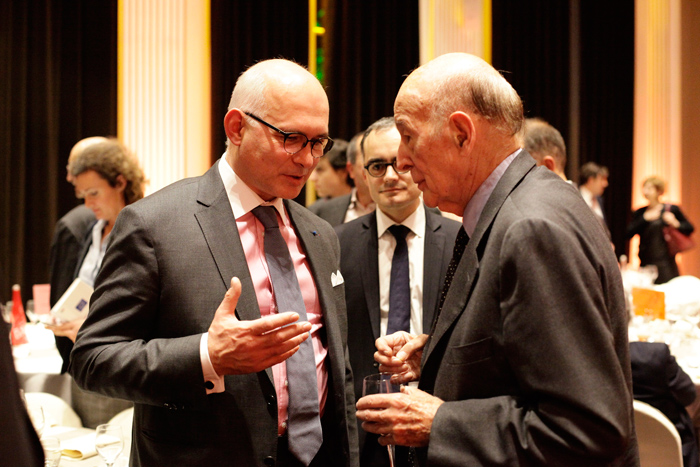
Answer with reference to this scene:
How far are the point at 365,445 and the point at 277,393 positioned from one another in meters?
0.95

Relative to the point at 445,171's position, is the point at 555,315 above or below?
below

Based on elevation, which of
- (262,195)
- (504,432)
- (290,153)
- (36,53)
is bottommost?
(504,432)

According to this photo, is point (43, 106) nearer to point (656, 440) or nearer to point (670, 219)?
point (656, 440)

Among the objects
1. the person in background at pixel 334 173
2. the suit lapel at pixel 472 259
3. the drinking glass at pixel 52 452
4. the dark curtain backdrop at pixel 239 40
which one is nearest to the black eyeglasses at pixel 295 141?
the suit lapel at pixel 472 259

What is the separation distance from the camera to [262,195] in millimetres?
1909

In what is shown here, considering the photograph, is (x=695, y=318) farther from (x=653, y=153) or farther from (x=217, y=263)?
(x=653, y=153)

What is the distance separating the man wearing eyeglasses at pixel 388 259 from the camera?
2.68 meters

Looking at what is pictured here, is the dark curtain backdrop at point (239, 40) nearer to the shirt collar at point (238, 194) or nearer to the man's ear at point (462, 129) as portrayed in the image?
the shirt collar at point (238, 194)

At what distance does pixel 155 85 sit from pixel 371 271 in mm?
5149

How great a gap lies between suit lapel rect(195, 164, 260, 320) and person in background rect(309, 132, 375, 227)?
7.95 ft

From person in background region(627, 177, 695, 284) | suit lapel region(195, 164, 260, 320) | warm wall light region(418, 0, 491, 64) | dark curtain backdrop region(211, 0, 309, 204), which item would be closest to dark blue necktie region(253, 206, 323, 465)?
suit lapel region(195, 164, 260, 320)

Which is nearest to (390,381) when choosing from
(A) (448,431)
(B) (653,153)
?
(A) (448,431)

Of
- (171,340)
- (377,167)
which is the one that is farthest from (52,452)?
(377,167)

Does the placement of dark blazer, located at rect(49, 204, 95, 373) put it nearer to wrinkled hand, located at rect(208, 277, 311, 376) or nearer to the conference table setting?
the conference table setting
